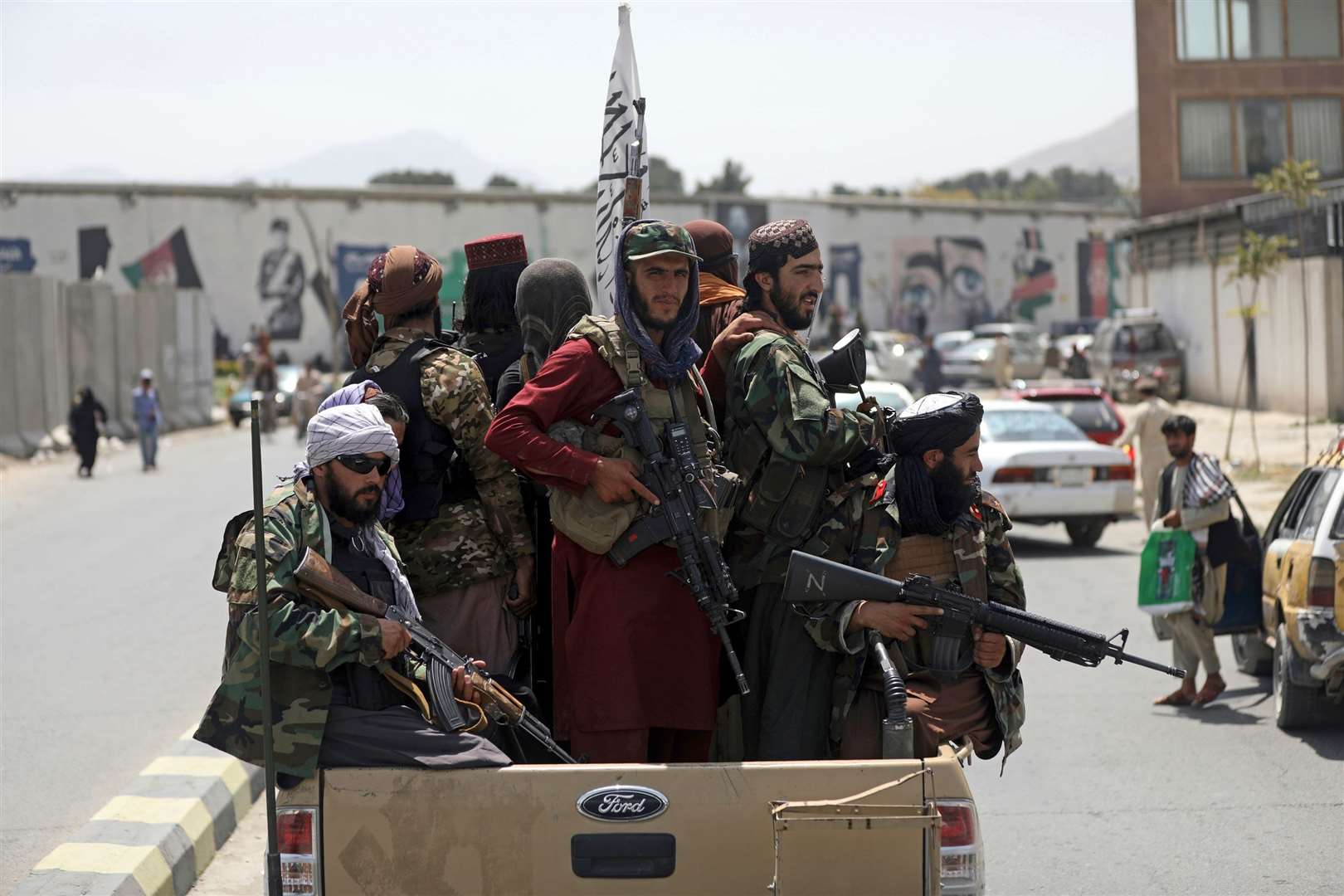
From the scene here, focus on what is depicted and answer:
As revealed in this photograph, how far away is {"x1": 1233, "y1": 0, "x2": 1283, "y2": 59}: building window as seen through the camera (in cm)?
4356

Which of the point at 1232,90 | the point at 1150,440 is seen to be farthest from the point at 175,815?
A: the point at 1232,90

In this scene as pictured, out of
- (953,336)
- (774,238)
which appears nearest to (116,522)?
(774,238)

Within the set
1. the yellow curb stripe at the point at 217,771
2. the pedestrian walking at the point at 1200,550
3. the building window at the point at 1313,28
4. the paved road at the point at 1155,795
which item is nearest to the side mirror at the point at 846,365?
the paved road at the point at 1155,795

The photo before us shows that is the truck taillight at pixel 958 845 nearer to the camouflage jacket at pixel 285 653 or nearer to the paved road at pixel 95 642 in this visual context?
the camouflage jacket at pixel 285 653

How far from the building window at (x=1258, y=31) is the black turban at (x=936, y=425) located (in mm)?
42805

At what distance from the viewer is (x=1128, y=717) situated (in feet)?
31.5

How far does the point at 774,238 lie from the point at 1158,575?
19.1 ft

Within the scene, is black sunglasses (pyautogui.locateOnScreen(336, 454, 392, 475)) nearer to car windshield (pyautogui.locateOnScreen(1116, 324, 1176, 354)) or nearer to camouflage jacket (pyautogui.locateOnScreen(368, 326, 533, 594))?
camouflage jacket (pyautogui.locateOnScreen(368, 326, 533, 594))

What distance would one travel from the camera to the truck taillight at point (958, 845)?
3.62m

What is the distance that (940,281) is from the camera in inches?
3022

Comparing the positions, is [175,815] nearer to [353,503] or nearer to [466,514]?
[466,514]

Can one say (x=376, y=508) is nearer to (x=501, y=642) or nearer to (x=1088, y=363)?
(x=501, y=642)

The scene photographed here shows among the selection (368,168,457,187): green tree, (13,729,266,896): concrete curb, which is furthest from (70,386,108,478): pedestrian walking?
(368,168,457,187): green tree

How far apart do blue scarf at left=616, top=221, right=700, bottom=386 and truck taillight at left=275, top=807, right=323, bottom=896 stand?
1449 mm
